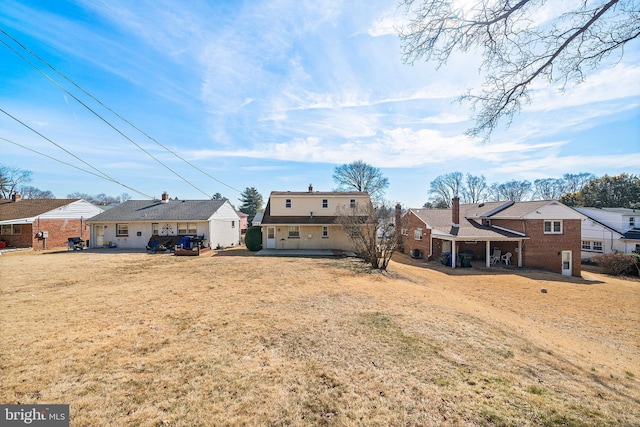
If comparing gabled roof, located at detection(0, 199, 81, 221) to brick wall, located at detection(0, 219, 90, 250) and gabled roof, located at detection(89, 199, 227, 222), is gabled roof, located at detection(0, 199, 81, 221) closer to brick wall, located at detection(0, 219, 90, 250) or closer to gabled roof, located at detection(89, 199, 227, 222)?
brick wall, located at detection(0, 219, 90, 250)

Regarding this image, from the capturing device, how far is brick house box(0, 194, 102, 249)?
68.6ft

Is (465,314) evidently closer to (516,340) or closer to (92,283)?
(516,340)

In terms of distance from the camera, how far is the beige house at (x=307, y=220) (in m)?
20.8

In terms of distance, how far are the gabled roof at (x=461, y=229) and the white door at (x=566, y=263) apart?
3.59 meters

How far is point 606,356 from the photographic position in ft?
19.4

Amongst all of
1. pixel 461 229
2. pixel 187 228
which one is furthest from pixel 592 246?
pixel 187 228

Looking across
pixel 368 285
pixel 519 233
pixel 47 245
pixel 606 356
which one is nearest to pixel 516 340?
pixel 606 356

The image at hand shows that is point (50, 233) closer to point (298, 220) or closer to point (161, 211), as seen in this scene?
point (161, 211)

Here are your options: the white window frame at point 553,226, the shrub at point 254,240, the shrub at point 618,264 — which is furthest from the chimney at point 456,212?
the shrub at point 254,240

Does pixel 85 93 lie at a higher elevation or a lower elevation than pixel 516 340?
higher

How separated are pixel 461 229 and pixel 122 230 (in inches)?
1145

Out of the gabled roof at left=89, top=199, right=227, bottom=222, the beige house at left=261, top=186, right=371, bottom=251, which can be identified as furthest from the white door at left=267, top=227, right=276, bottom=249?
the gabled roof at left=89, top=199, right=227, bottom=222

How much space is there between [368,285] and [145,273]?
34.0ft

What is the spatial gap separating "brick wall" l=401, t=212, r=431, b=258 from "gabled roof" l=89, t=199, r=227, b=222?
17974mm
